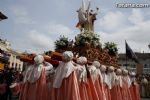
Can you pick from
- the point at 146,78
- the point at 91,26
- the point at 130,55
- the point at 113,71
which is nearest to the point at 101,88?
the point at 113,71

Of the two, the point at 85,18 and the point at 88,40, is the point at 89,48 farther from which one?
the point at 85,18

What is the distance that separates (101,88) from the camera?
Result: 420 inches

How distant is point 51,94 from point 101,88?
231 cm

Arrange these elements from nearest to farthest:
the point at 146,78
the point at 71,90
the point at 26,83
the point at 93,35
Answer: the point at 71,90, the point at 26,83, the point at 93,35, the point at 146,78

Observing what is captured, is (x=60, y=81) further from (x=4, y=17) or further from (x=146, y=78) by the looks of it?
(x=4, y=17)

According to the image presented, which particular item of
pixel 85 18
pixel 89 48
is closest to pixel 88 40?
pixel 89 48

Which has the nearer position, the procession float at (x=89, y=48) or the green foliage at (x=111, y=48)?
the procession float at (x=89, y=48)

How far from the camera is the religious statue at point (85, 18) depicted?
1450 cm

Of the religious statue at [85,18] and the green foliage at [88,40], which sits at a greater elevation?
the religious statue at [85,18]

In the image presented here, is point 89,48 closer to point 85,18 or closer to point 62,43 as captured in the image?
point 62,43

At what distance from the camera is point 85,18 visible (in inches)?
570

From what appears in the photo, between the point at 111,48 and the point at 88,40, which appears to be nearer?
the point at 88,40

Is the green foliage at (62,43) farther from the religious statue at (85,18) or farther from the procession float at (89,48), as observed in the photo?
the religious statue at (85,18)

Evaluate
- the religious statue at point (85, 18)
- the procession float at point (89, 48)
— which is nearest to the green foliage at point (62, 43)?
the procession float at point (89, 48)
